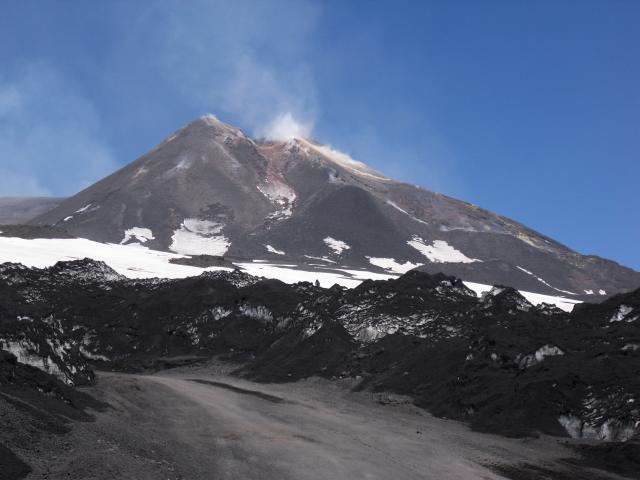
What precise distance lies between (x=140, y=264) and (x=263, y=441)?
9647 cm

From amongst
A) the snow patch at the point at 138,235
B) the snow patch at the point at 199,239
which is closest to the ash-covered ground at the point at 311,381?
the snow patch at the point at 199,239

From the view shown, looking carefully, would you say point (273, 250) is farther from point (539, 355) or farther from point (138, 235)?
point (539, 355)

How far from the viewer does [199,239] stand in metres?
187

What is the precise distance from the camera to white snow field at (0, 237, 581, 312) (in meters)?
116

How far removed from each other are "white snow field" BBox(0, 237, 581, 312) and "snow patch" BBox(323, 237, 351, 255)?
30.7 m

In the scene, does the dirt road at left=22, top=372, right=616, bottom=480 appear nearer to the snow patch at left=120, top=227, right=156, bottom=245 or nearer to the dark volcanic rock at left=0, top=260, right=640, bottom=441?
the dark volcanic rock at left=0, top=260, right=640, bottom=441

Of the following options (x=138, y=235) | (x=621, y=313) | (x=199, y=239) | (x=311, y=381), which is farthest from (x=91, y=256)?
(x=621, y=313)

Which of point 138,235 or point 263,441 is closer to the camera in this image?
point 263,441

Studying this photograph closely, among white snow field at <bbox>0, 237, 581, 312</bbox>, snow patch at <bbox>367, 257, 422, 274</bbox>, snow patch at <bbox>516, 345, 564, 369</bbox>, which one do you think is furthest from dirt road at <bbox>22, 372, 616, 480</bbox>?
snow patch at <bbox>367, 257, 422, 274</bbox>

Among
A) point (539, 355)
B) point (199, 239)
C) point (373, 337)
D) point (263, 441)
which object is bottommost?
point (263, 441)

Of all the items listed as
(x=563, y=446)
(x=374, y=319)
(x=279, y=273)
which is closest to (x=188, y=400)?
(x=563, y=446)

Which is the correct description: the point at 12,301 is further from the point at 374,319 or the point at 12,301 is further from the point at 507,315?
the point at 507,315

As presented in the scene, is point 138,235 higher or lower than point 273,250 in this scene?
lower

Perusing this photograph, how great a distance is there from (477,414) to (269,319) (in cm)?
3425
